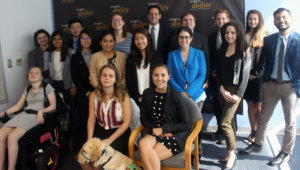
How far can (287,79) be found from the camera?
262 cm

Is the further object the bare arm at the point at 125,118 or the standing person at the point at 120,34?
the standing person at the point at 120,34

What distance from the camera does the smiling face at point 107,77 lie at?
236 cm

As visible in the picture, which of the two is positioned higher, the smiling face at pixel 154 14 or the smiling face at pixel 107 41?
the smiling face at pixel 154 14

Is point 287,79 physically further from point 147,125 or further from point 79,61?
point 79,61

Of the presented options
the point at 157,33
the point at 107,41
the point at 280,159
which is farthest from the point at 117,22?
the point at 280,159

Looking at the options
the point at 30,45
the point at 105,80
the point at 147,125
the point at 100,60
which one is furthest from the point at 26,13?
the point at 147,125

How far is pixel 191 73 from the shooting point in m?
2.69

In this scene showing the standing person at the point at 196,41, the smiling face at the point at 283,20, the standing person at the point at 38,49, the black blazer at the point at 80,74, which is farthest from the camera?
the standing person at the point at 38,49

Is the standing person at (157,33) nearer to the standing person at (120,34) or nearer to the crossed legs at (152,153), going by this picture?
the standing person at (120,34)

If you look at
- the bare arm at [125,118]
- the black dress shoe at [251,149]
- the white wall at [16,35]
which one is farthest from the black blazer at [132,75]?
the white wall at [16,35]

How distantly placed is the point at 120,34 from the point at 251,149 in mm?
2123

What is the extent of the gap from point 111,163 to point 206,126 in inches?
85.9

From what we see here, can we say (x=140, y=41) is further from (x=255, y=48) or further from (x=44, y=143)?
(x=44, y=143)

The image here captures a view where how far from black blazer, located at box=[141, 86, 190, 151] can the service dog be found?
0.38m
